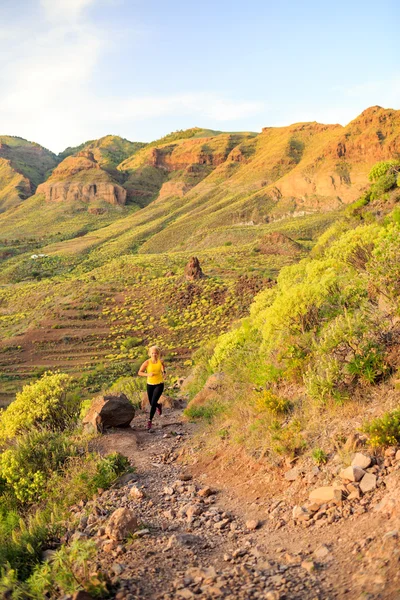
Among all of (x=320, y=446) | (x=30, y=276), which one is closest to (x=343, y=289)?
(x=320, y=446)

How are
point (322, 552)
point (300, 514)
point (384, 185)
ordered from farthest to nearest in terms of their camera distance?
point (384, 185)
point (300, 514)
point (322, 552)

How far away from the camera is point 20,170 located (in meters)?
136

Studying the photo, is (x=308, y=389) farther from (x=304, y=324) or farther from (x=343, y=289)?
(x=343, y=289)

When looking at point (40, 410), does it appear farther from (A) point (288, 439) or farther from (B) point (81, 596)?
(B) point (81, 596)

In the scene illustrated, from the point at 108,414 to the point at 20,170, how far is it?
14458cm

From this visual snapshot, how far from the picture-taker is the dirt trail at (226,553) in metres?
3.06

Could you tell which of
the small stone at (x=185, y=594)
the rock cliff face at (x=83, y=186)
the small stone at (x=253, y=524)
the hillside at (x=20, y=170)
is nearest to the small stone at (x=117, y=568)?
the small stone at (x=185, y=594)

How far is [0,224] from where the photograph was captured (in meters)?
92.2

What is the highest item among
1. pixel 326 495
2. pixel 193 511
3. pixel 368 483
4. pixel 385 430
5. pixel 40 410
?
pixel 385 430

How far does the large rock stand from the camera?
7.30 meters

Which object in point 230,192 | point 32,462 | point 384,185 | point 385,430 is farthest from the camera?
point 230,192

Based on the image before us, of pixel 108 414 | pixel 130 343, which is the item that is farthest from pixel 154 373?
pixel 130 343

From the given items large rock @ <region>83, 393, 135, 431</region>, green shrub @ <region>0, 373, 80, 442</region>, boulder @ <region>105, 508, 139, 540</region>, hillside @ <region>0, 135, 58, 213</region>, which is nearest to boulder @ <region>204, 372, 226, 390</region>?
large rock @ <region>83, 393, 135, 431</region>

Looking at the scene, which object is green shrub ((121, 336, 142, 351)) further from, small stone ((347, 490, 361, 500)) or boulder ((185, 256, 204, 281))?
small stone ((347, 490, 361, 500))
